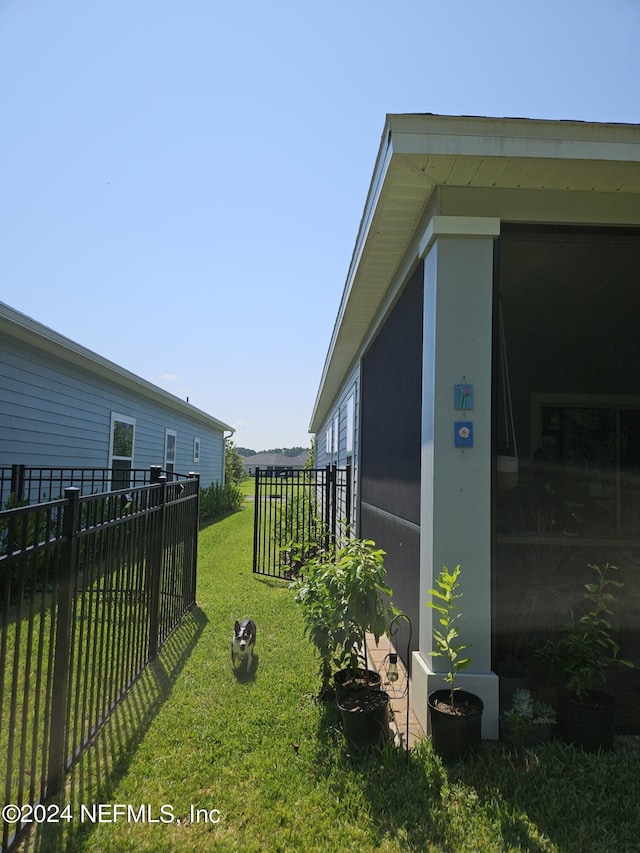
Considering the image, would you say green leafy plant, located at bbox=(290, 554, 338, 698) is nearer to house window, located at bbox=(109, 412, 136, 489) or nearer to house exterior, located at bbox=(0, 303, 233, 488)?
house exterior, located at bbox=(0, 303, 233, 488)

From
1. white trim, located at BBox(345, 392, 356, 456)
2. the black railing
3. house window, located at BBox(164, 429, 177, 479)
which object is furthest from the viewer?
house window, located at BBox(164, 429, 177, 479)

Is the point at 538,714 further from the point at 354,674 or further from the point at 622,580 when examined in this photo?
the point at 622,580

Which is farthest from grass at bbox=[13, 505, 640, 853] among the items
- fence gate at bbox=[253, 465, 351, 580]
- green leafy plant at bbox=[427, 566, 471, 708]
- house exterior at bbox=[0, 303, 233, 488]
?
fence gate at bbox=[253, 465, 351, 580]

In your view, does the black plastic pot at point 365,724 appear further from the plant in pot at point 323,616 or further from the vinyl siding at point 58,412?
the vinyl siding at point 58,412

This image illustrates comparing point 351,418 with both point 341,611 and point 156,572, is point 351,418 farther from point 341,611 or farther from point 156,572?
point 341,611

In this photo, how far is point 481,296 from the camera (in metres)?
2.79

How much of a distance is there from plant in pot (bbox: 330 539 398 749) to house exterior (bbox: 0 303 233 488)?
136 inches

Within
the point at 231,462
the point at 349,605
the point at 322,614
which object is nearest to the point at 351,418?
the point at 322,614

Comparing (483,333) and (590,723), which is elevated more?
(483,333)

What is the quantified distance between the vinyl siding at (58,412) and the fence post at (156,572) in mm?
3734

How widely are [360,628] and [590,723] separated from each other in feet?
4.03

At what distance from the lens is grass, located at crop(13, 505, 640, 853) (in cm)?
188

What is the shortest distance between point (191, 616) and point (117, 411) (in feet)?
19.3

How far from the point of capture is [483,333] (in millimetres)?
2771
